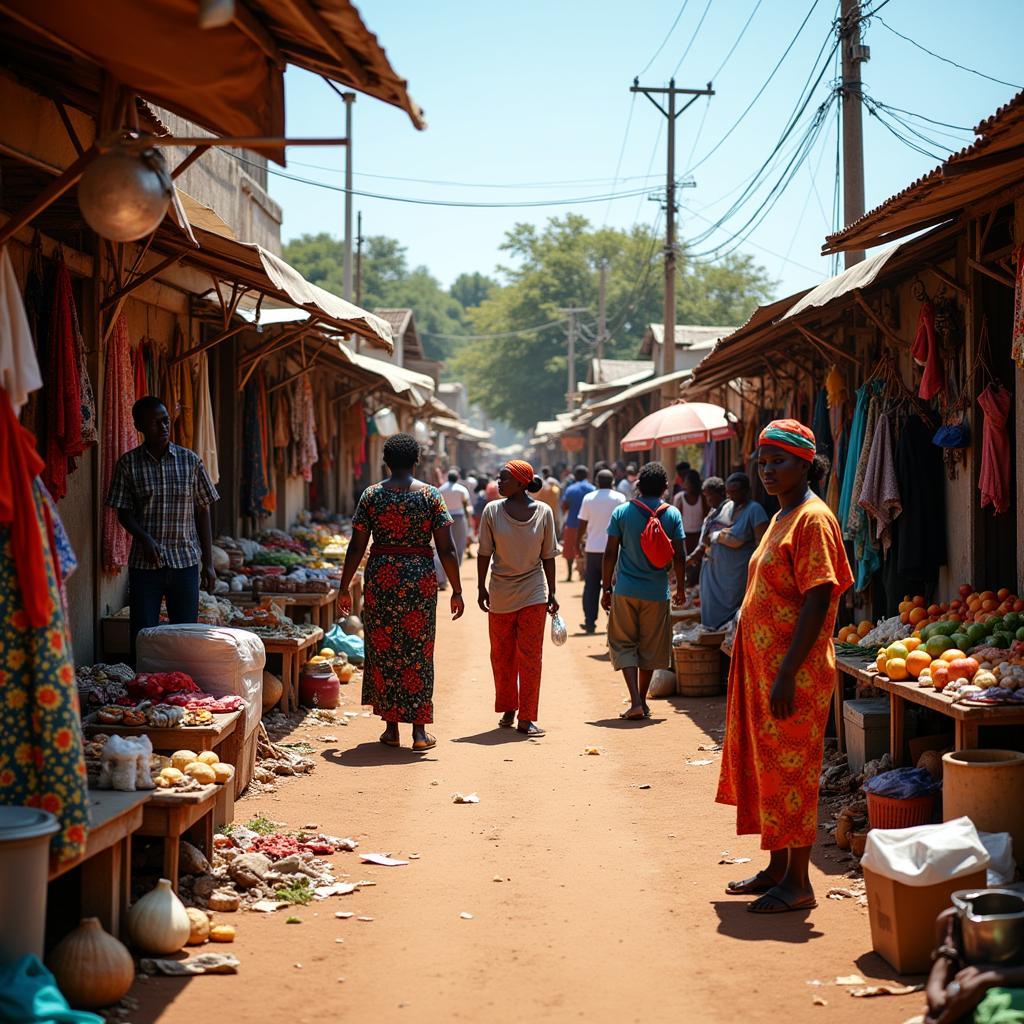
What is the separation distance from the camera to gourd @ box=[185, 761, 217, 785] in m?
5.90

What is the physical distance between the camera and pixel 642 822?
7418 millimetres

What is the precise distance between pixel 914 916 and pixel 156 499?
16.9 feet

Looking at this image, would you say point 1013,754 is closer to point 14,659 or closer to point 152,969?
point 152,969

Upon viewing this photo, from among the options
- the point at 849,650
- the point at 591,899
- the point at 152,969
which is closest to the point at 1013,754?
the point at 591,899

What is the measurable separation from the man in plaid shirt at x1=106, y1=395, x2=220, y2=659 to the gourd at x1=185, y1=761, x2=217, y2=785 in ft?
7.50

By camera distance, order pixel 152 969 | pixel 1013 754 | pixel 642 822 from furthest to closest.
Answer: pixel 642 822 → pixel 1013 754 → pixel 152 969

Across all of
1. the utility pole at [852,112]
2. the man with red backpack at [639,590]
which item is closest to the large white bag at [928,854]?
the man with red backpack at [639,590]

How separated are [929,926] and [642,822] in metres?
2.69

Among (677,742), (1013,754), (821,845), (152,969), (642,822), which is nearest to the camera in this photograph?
(152,969)

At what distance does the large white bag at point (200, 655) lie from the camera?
7.28 meters

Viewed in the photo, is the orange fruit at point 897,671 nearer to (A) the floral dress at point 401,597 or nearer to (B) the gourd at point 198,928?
(A) the floral dress at point 401,597

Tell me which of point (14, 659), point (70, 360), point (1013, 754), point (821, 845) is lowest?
point (821, 845)

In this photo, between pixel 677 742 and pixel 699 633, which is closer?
pixel 677 742

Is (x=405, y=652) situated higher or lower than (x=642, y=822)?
higher
